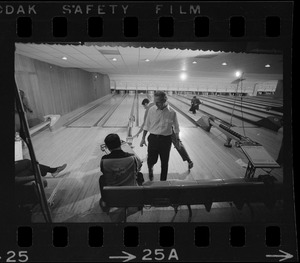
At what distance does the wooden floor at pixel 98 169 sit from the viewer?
2264 mm

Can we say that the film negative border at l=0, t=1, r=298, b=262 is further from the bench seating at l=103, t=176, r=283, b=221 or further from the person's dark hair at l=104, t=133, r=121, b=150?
the person's dark hair at l=104, t=133, r=121, b=150

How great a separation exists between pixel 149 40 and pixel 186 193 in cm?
132

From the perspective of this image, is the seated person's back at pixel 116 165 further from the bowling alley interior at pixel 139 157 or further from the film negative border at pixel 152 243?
the film negative border at pixel 152 243

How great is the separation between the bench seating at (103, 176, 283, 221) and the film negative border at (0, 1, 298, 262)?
0.62 feet

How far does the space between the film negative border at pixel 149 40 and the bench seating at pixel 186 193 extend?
0.19 metres

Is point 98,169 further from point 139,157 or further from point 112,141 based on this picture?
point 112,141

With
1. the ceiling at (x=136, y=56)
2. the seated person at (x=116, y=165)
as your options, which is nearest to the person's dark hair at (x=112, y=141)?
the seated person at (x=116, y=165)

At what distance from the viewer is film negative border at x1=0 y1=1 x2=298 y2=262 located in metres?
1.76

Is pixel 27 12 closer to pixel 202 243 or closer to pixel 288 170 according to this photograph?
pixel 202 243

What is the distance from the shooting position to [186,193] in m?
1.95

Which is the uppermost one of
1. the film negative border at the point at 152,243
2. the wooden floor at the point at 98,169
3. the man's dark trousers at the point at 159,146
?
the man's dark trousers at the point at 159,146

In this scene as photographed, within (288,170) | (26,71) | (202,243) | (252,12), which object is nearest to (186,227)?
(202,243)

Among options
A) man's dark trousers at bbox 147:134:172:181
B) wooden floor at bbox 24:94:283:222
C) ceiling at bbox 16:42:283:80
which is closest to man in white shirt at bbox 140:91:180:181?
man's dark trousers at bbox 147:134:172:181

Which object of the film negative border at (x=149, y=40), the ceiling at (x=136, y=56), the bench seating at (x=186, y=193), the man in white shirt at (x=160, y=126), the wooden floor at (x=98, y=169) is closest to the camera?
the film negative border at (x=149, y=40)
